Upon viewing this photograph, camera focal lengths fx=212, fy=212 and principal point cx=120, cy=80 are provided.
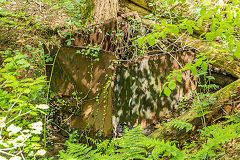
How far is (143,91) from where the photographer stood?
365cm

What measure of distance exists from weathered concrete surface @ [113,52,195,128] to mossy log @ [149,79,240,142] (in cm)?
62

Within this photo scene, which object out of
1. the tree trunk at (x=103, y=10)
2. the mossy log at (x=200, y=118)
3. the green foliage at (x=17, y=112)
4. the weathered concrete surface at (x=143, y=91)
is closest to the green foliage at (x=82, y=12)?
the tree trunk at (x=103, y=10)

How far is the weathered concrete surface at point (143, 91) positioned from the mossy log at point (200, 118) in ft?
2.04

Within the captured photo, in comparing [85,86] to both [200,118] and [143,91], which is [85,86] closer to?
[143,91]

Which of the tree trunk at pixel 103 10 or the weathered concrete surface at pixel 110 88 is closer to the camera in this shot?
the weathered concrete surface at pixel 110 88

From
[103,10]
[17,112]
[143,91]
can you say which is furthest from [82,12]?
[17,112]

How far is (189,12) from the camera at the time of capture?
17.8ft

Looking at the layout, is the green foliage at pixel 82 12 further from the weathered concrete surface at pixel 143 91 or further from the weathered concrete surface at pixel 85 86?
the weathered concrete surface at pixel 143 91

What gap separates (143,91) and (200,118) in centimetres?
105

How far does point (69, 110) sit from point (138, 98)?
125 centimetres

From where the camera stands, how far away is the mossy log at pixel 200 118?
114 inches

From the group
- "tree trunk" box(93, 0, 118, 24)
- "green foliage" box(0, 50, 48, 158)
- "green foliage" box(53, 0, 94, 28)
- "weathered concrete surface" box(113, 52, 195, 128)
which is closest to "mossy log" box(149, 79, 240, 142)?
"weathered concrete surface" box(113, 52, 195, 128)

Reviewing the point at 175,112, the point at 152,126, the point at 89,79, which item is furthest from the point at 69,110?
the point at 175,112

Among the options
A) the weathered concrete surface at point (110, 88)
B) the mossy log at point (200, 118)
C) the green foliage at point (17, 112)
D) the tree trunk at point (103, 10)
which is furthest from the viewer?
the tree trunk at point (103, 10)
